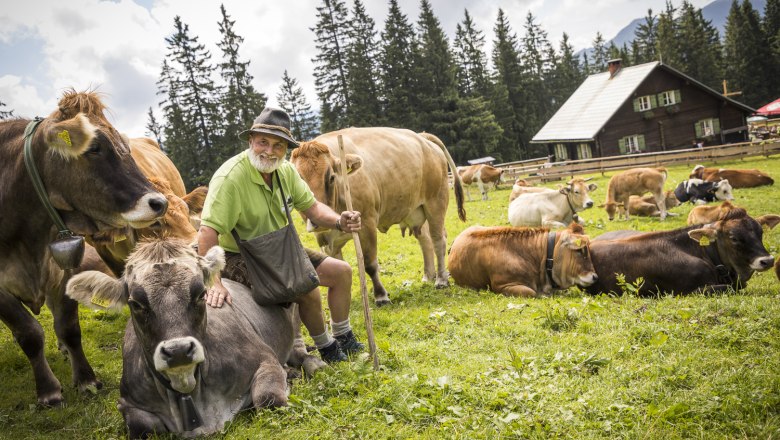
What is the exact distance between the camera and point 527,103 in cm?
6122

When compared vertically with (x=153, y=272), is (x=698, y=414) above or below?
below

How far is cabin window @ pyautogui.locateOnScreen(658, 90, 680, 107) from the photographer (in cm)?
4084

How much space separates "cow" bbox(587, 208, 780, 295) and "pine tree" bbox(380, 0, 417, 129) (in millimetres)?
40330

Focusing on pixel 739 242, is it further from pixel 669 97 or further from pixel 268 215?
pixel 669 97

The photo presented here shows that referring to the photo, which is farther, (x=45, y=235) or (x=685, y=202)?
(x=685, y=202)

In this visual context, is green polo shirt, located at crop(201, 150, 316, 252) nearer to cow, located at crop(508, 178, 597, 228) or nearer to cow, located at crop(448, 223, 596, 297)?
cow, located at crop(448, 223, 596, 297)

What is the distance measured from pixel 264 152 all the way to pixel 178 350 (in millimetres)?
1866

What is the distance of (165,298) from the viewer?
11.4ft

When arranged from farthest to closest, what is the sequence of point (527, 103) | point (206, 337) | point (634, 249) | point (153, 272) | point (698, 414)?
point (527, 103) < point (634, 249) < point (206, 337) < point (153, 272) < point (698, 414)

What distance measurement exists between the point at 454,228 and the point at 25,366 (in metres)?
10.6

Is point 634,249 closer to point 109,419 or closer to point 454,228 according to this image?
point 109,419

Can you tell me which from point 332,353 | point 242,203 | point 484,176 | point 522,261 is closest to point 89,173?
point 242,203

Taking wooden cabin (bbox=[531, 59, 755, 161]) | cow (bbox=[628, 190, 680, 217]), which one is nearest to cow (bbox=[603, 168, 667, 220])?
cow (bbox=[628, 190, 680, 217])

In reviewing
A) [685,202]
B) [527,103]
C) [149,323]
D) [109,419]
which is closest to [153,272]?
[149,323]
